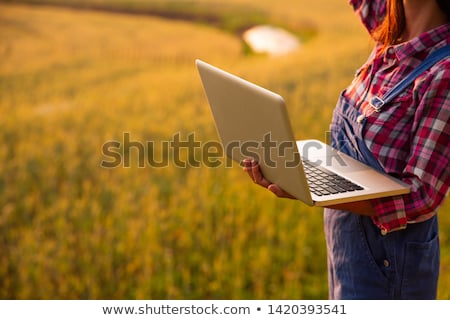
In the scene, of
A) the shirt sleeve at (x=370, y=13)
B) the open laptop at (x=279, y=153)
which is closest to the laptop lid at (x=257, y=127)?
the open laptop at (x=279, y=153)

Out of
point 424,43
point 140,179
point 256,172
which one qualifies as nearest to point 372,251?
point 256,172

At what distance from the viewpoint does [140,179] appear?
3285mm

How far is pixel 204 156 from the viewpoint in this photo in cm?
350

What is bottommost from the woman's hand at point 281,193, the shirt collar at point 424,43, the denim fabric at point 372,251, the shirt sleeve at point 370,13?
the denim fabric at point 372,251

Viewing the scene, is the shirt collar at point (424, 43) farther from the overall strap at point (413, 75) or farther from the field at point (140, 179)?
the field at point (140, 179)

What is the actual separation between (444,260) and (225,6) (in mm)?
3645

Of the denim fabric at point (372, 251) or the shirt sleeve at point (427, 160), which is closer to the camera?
the shirt sleeve at point (427, 160)

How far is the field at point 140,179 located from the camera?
2742mm

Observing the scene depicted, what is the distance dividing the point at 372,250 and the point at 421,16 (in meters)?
0.50

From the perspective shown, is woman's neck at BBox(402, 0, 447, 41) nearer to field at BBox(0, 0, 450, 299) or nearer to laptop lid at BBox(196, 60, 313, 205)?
laptop lid at BBox(196, 60, 313, 205)

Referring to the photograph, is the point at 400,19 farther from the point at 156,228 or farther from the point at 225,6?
the point at 225,6

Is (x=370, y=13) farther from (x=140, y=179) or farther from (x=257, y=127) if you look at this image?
(x=140, y=179)

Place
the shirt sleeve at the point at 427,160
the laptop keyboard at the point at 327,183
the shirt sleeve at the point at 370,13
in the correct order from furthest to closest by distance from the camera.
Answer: the shirt sleeve at the point at 370,13
the laptop keyboard at the point at 327,183
the shirt sleeve at the point at 427,160

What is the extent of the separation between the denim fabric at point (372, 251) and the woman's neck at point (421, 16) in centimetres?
21
